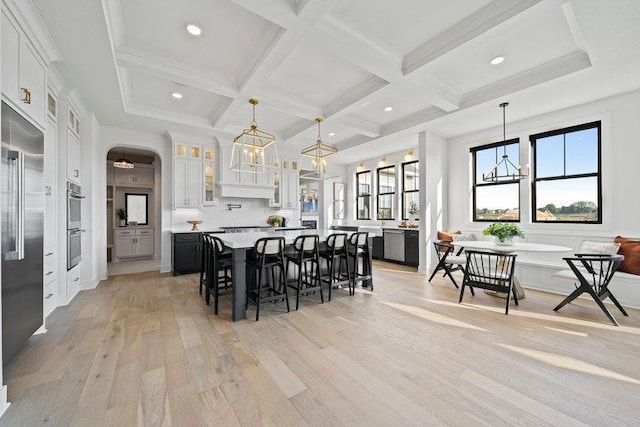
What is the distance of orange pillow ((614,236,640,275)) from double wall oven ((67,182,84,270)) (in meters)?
7.08

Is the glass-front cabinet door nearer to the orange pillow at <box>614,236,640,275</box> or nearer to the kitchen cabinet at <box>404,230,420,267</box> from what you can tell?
the kitchen cabinet at <box>404,230,420,267</box>

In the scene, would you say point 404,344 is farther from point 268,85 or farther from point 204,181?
point 204,181

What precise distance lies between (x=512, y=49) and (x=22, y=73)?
4601 mm

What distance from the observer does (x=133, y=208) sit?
778 cm

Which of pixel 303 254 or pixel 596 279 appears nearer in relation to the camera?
pixel 596 279

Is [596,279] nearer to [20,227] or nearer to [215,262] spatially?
[215,262]

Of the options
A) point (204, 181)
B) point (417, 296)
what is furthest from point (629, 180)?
point (204, 181)

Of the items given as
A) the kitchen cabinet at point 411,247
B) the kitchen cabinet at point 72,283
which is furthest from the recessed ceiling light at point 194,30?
the kitchen cabinet at point 411,247

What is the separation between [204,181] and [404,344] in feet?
16.5

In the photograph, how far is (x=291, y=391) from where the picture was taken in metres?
1.84

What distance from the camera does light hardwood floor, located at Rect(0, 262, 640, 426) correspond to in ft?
5.38

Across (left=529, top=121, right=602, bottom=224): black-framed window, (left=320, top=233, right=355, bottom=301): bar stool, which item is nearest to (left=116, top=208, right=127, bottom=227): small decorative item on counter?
(left=320, top=233, right=355, bottom=301): bar stool

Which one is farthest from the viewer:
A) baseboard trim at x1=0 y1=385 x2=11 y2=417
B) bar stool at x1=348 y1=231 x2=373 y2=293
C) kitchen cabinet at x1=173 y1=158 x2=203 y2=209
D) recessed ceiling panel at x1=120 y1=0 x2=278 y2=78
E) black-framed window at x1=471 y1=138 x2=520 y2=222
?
kitchen cabinet at x1=173 y1=158 x2=203 y2=209

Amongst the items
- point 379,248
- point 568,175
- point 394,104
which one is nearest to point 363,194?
point 379,248
